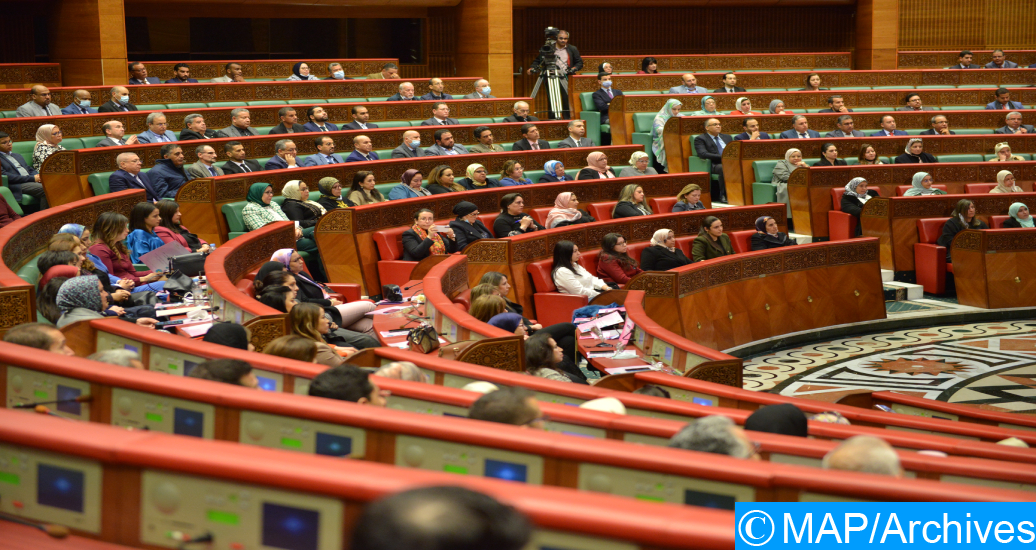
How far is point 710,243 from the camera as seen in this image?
551cm

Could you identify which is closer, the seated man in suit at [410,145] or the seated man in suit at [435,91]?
the seated man in suit at [410,145]

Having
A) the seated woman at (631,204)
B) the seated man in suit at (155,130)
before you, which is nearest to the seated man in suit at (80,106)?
the seated man in suit at (155,130)

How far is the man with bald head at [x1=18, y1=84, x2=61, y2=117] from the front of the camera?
20.1 ft

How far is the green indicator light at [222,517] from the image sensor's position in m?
1.08

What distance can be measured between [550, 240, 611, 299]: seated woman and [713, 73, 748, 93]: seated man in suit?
15.3 ft

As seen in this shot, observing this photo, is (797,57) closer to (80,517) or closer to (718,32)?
(718,32)

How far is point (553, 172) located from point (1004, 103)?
15.5 feet

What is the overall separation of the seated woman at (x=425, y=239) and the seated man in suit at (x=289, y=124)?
5.89 ft

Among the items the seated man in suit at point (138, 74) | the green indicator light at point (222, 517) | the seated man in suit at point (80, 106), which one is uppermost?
the seated man in suit at point (138, 74)

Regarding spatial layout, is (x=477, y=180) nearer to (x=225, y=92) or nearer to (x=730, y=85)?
(x=225, y=92)

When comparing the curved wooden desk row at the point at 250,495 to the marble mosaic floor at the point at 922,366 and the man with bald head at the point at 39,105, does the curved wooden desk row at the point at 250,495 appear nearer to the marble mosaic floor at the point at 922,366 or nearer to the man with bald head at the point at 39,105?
the marble mosaic floor at the point at 922,366

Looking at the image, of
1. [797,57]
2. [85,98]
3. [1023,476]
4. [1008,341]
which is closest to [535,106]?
[797,57]

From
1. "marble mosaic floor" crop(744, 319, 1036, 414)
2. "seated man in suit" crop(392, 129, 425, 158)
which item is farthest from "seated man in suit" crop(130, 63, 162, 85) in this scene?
"marble mosaic floor" crop(744, 319, 1036, 414)

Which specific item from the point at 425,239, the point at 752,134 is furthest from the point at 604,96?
the point at 425,239
